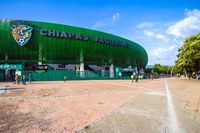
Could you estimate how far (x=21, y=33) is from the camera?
45188mm

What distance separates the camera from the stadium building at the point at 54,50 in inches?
1663

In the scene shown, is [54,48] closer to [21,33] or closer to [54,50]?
[54,50]

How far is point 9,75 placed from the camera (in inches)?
1374

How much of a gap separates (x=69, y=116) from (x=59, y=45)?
44.5m

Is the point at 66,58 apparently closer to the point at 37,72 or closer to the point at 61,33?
the point at 61,33

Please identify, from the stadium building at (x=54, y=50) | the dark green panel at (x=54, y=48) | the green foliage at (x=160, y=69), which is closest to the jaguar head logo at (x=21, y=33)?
the stadium building at (x=54, y=50)

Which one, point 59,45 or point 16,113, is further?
point 59,45

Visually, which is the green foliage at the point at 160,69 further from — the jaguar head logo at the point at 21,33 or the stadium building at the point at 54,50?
the jaguar head logo at the point at 21,33

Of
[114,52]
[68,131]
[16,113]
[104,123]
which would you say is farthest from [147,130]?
[114,52]

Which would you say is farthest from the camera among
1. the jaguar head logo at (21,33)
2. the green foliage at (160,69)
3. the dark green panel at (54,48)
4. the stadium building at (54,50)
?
the green foliage at (160,69)

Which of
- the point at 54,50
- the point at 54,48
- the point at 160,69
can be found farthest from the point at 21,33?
the point at 160,69

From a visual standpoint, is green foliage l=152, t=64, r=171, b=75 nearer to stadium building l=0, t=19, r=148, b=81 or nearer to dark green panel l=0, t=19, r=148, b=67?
stadium building l=0, t=19, r=148, b=81

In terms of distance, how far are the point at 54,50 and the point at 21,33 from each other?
9.45m

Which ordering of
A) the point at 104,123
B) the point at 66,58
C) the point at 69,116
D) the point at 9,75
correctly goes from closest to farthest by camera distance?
the point at 104,123
the point at 69,116
the point at 9,75
the point at 66,58
